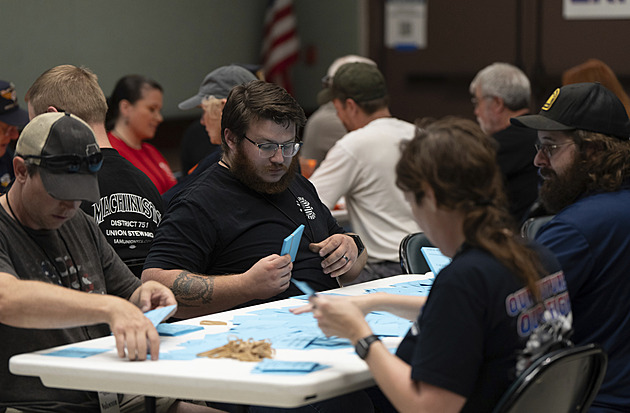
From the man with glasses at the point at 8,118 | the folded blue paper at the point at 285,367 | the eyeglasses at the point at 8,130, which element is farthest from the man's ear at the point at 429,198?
the eyeglasses at the point at 8,130

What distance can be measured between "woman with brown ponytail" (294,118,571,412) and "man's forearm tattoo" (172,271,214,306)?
2.98 ft

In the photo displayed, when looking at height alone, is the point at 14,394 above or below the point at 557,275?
below

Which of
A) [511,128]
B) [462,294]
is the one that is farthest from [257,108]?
[511,128]

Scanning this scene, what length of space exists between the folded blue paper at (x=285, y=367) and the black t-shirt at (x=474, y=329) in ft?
0.72

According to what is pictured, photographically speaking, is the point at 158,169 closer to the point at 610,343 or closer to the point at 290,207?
the point at 290,207

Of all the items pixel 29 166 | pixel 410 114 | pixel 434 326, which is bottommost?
pixel 410 114

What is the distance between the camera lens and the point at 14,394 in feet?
7.29

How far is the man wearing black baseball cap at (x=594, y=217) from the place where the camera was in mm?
2256

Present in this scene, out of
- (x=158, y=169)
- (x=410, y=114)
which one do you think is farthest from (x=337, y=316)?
(x=410, y=114)

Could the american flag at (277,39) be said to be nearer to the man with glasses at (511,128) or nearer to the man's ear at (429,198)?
the man with glasses at (511,128)

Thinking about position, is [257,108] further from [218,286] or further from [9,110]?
[9,110]

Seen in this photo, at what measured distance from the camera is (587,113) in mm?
2555

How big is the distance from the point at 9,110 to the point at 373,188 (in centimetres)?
200

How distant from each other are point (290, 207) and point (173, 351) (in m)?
1.12
